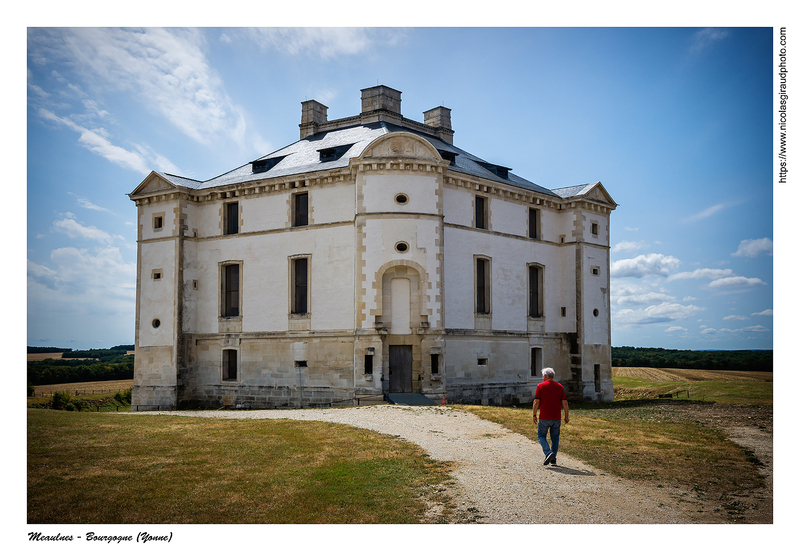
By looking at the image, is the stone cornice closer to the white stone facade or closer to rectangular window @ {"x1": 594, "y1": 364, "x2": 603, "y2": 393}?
the white stone facade

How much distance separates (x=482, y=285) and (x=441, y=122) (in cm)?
1537

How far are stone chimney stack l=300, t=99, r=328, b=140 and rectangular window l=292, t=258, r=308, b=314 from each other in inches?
494

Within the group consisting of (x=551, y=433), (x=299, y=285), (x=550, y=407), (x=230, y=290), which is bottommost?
(x=551, y=433)

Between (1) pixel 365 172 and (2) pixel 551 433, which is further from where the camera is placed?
(1) pixel 365 172

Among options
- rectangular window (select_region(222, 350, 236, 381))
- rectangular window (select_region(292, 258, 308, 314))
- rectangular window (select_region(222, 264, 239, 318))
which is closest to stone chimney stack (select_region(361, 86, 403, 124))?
rectangular window (select_region(292, 258, 308, 314))

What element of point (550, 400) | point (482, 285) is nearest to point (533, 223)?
point (482, 285)

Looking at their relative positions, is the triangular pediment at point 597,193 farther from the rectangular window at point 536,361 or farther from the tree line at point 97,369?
the tree line at point 97,369

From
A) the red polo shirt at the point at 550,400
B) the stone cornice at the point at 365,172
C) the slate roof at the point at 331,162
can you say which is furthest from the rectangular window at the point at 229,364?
the red polo shirt at the point at 550,400

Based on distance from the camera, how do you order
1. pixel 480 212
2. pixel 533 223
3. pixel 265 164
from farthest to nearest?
1. pixel 533 223
2. pixel 265 164
3. pixel 480 212

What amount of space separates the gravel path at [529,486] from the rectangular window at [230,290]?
19.5 m

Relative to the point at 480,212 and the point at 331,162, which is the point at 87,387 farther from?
the point at 480,212

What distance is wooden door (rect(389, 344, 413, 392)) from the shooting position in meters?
30.1

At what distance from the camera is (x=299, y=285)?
110 ft

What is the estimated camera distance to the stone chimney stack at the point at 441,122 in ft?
144
